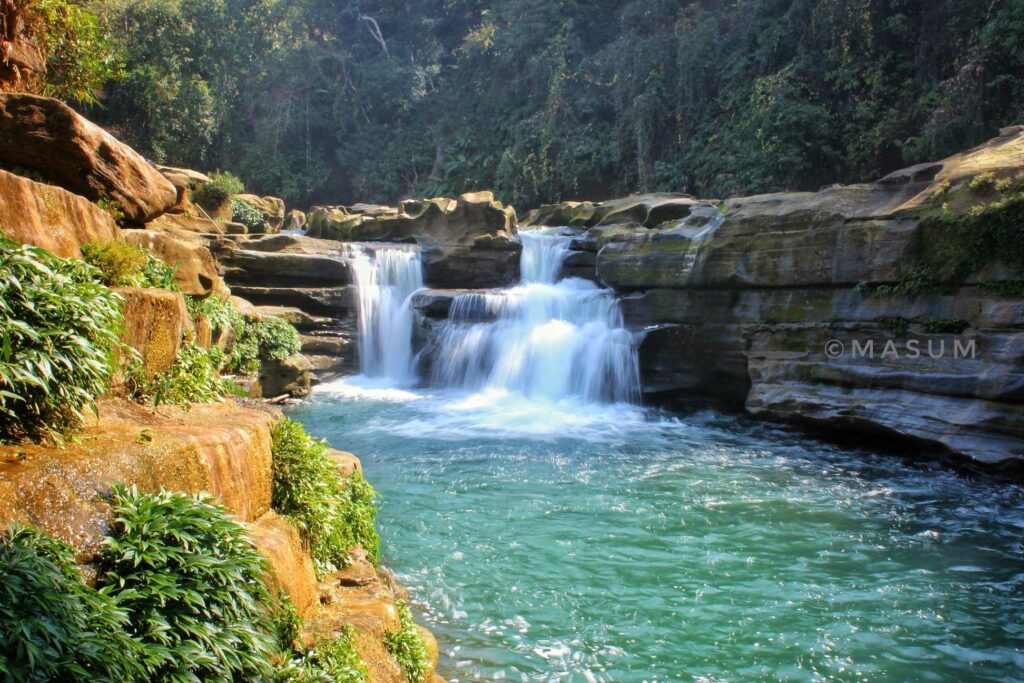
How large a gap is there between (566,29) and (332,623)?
33.2 m

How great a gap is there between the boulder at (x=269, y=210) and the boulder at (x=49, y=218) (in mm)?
16961

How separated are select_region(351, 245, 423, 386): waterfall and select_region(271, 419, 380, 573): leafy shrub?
489 inches

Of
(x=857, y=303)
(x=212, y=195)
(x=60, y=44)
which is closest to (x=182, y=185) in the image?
(x=60, y=44)

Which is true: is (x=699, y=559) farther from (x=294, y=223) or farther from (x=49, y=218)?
(x=294, y=223)

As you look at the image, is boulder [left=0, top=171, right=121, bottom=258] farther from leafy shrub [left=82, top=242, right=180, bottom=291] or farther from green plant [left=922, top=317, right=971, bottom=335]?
green plant [left=922, top=317, right=971, bottom=335]

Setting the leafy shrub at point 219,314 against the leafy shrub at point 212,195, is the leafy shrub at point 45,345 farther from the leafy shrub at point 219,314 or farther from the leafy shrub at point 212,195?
the leafy shrub at point 212,195

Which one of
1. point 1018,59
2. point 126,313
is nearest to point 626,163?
point 1018,59

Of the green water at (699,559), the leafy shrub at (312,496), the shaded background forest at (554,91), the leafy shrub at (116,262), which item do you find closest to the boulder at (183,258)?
the leafy shrub at (116,262)

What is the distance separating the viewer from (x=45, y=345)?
13.6ft

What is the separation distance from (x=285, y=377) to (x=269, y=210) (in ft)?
36.0

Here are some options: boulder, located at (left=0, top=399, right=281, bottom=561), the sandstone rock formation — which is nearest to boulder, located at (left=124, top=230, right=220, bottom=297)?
boulder, located at (left=0, top=399, right=281, bottom=561)

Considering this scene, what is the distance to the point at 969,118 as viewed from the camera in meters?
19.5

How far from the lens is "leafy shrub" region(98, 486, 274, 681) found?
3.40 metres
